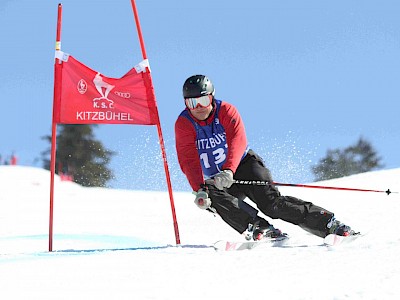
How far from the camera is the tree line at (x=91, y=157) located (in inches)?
1598

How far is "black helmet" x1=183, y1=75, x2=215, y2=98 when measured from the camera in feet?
17.2

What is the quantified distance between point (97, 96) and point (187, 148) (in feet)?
4.10

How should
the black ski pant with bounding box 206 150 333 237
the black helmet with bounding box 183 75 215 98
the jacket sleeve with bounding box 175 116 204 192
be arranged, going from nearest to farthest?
the black ski pant with bounding box 206 150 333 237 < the black helmet with bounding box 183 75 215 98 < the jacket sleeve with bounding box 175 116 204 192

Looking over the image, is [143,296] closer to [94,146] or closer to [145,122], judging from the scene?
[145,122]

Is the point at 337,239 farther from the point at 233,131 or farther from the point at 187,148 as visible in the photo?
the point at 187,148

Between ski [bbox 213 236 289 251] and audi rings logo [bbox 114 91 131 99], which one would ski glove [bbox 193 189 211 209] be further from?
audi rings logo [bbox 114 91 131 99]

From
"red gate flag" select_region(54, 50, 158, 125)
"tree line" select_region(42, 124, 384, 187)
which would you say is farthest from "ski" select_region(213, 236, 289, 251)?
"tree line" select_region(42, 124, 384, 187)

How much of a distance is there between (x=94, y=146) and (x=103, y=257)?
1509 inches

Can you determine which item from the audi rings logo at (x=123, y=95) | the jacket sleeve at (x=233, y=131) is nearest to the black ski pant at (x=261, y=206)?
the jacket sleeve at (x=233, y=131)

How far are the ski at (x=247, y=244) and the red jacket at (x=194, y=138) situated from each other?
Answer: 23.8 inches

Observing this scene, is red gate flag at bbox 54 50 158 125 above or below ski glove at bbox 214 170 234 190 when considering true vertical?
above

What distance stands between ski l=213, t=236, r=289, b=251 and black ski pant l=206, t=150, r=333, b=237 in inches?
7.4

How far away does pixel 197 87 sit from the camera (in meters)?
5.25

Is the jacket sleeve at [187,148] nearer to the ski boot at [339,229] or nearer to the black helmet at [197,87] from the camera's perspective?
the black helmet at [197,87]
